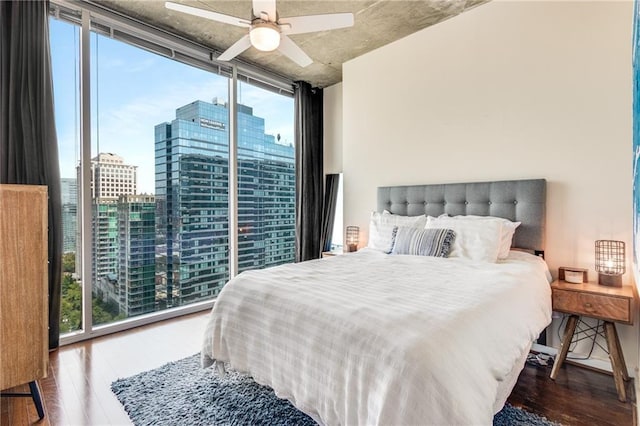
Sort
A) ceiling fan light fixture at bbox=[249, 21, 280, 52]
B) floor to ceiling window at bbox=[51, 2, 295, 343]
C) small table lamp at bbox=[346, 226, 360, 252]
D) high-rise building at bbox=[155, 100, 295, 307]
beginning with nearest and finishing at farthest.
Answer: ceiling fan light fixture at bbox=[249, 21, 280, 52]
floor to ceiling window at bbox=[51, 2, 295, 343]
high-rise building at bbox=[155, 100, 295, 307]
small table lamp at bbox=[346, 226, 360, 252]

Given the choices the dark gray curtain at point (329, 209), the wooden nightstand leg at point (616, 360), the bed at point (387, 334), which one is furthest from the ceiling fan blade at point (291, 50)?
the wooden nightstand leg at point (616, 360)

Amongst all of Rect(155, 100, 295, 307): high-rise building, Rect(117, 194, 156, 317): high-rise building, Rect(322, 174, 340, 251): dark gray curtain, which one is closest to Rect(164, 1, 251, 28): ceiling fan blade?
Rect(155, 100, 295, 307): high-rise building

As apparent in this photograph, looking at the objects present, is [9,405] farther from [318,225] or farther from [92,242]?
[318,225]

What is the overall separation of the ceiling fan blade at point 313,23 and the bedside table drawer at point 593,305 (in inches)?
96.3

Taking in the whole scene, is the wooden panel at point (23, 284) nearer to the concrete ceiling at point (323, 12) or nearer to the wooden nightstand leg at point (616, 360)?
the concrete ceiling at point (323, 12)

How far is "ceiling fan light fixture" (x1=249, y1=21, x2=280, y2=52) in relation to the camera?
209 centimetres

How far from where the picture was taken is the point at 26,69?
2494 millimetres

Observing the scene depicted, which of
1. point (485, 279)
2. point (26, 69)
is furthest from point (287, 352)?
Answer: point (26, 69)

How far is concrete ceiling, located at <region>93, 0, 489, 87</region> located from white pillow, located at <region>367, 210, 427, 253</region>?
205cm

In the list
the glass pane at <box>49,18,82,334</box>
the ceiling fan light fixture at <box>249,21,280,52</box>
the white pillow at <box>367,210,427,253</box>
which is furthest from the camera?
the white pillow at <box>367,210,427,253</box>

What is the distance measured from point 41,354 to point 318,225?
11.5 feet

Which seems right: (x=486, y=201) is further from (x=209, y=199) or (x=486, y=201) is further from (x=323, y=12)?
(x=209, y=199)

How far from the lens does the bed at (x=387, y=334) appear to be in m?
1.12

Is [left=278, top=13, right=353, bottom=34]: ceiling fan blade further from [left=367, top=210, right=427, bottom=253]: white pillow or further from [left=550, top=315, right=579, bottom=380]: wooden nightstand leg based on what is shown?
[left=550, top=315, right=579, bottom=380]: wooden nightstand leg
